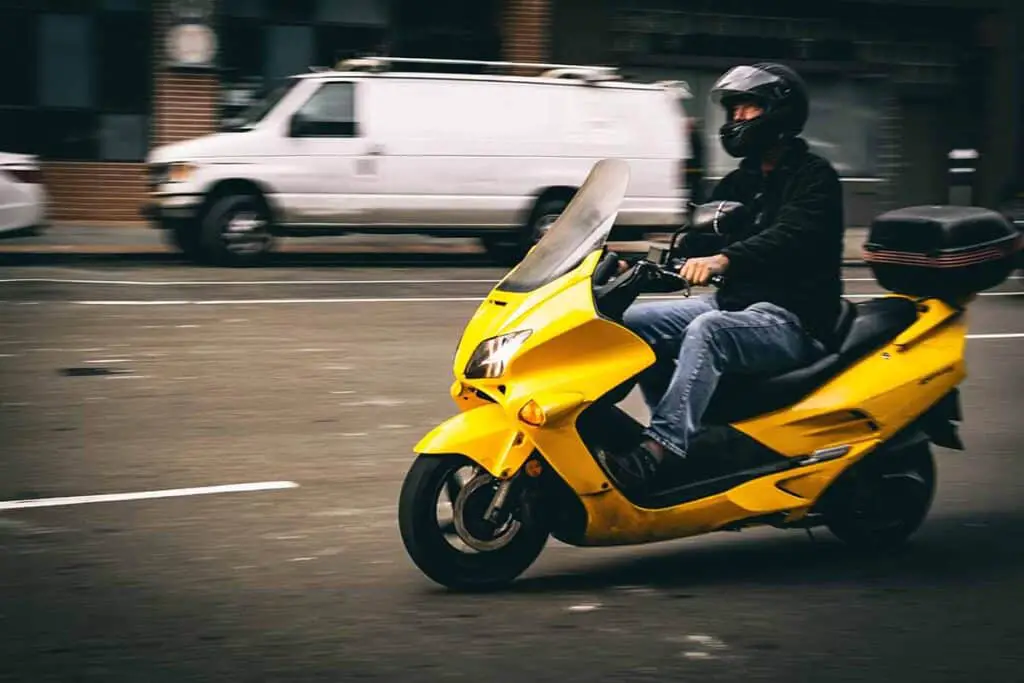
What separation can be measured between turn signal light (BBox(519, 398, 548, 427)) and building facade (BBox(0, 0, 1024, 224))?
1696cm

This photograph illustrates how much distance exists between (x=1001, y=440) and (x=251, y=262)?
9642 mm

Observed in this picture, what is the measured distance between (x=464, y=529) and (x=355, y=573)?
53 centimetres

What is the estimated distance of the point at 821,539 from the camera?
609 cm

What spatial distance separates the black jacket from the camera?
544cm

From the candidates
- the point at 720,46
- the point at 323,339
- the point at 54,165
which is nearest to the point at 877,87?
the point at 720,46

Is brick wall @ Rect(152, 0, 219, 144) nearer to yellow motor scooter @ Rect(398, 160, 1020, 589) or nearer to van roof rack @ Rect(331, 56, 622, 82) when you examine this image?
van roof rack @ Rect(331, 56, 622, 82)

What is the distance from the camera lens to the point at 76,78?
21.2 m

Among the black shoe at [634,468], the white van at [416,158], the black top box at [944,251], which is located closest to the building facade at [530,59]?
the white van at [416,158]

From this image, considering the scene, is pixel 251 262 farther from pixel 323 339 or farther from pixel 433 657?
pixel 433 657

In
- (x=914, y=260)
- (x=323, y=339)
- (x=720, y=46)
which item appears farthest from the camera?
(x=720, y=46)

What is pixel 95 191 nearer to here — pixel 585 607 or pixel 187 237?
pixel 187 237

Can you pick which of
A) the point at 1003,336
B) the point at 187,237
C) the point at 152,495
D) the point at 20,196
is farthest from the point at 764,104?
the point at 187,237

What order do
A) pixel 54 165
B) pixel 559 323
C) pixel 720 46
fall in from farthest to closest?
pixel 720 46 → pixel 54 165 → pixel 559 323

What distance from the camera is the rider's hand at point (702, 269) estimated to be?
5246 millimetres
